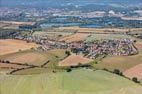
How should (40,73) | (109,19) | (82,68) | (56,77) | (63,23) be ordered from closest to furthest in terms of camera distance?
(56,77) < (40,73) < (82,68) < (63,23) < (109,19)

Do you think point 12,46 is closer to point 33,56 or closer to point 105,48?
point 33,56

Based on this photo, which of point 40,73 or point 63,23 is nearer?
point 40,73

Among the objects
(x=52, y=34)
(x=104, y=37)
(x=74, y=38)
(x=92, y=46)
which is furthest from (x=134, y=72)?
(x=52, y=34)

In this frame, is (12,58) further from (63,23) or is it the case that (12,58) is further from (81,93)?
(63,23)

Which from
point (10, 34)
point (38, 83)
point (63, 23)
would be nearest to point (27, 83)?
point (38, 83)

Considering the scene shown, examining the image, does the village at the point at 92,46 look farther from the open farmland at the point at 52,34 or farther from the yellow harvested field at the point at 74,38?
the yellow harvested field at the point at 74,38

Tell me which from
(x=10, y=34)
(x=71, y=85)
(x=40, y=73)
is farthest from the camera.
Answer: (x=10, y=34)

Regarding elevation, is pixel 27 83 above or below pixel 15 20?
above
